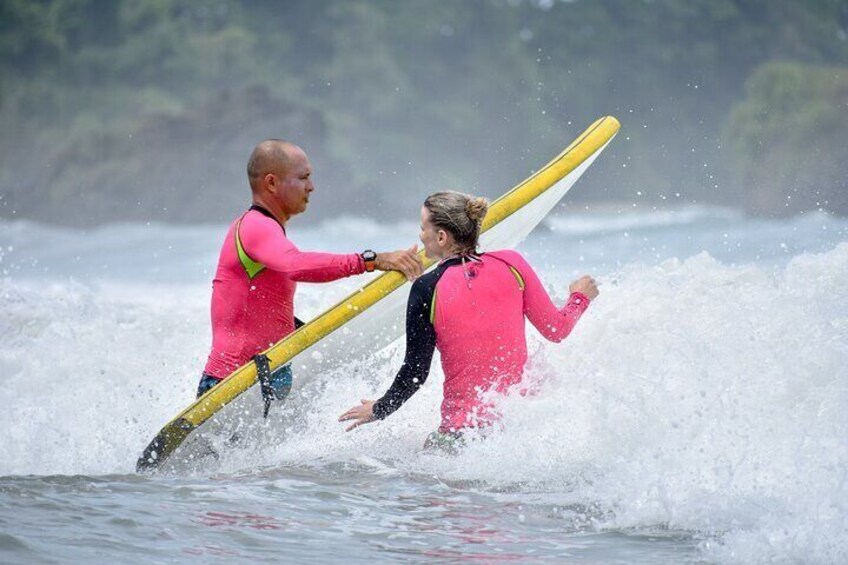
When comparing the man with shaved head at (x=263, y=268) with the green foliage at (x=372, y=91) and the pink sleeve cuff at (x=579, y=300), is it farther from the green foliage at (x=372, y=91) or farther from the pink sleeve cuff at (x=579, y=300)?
the green foliage at (x=372, y=91)

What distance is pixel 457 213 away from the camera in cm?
468

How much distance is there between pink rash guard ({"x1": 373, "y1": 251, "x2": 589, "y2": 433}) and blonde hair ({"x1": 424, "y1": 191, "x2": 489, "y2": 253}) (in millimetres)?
107

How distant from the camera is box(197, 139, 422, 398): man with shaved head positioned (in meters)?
4.98

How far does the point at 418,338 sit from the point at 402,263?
0.39 metres

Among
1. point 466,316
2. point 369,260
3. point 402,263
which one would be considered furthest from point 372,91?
point 466,316

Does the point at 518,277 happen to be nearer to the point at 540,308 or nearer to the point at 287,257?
the point at 540,308

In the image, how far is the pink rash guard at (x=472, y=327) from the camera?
185 inches

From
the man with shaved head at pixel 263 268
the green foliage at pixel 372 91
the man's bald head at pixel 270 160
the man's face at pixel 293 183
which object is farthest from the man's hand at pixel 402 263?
the green foliage at pixel 372 91

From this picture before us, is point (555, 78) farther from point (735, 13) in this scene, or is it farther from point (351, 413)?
point (351, 413)

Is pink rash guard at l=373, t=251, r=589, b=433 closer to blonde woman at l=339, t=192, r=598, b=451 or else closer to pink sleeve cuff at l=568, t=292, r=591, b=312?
blonde woman at l=339, t=192, r=598, b=451

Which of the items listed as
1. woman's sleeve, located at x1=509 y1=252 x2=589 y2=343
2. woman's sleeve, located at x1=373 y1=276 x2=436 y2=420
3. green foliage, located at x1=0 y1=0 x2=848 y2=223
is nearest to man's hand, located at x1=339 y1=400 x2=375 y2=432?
woman's sleeve, located at x1=373 y1=276 x2=436 y2=420

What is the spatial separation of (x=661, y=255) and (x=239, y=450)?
24227mm

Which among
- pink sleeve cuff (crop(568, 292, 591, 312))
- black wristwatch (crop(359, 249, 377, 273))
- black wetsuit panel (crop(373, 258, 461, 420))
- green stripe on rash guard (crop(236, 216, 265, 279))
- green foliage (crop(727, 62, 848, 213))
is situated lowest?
black wetsuit panel (crop(373, 258, 461, 420))

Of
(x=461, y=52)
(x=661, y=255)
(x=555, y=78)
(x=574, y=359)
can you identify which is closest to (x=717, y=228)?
(x=661, y=255)
